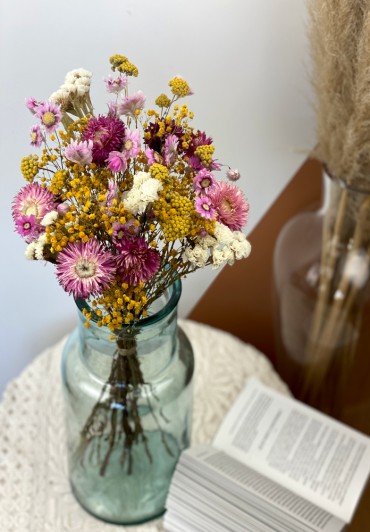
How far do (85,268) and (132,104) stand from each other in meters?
0.15

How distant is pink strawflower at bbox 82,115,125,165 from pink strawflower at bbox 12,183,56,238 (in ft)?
0.17

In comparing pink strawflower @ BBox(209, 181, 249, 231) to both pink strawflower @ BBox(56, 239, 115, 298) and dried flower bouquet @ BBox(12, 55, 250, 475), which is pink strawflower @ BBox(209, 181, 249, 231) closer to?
dried flower bouquet @ BBox(12, 55, 250, 475)

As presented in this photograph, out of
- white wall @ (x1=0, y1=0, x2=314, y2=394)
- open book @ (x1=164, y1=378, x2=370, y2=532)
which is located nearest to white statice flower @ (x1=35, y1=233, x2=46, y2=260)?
white wall @ (x1=0, y1=0, x2=314, y2=394)

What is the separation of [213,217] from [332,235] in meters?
0.53

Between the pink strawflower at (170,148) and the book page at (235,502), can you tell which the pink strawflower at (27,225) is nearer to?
the pink strawflower at (170,148)

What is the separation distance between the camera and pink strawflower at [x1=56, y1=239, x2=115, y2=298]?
529mm

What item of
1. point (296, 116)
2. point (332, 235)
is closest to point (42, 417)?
point (332, 235)

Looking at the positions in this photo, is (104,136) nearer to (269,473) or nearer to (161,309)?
(161,309)

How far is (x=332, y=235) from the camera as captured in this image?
1023 mm

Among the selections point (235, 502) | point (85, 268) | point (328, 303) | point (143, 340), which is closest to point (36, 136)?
point (85, 268)

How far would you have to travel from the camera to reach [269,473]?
3.00 ft

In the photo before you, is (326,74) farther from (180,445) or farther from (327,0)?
(180,445)

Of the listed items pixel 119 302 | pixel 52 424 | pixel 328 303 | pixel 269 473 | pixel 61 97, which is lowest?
pixel 52 424

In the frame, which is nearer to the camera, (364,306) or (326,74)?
(326,74)
